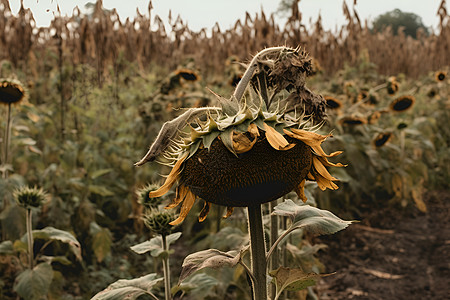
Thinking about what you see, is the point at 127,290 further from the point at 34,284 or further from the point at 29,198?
the point at 29,198

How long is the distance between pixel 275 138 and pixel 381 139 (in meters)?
3.33

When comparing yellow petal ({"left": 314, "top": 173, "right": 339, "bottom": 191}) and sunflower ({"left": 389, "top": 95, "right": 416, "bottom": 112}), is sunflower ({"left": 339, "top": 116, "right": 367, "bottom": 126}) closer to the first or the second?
sunflower ({"left": 389, "top": 95, "right": 416, "bottom": 112})

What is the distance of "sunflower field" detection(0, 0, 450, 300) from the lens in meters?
0.78

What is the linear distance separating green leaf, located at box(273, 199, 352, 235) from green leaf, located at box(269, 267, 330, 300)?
8 cm

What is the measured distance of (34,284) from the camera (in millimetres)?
1821

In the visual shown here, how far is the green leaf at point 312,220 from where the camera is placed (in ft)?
2.94

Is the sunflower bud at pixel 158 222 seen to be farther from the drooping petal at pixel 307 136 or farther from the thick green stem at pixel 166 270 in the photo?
the drooping petal at pixel 307 136

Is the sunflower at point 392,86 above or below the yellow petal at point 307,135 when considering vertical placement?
above

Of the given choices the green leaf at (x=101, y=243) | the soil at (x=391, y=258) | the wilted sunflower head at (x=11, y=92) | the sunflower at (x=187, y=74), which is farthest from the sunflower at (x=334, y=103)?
the wilted sunflower head at (x=11, y=92)

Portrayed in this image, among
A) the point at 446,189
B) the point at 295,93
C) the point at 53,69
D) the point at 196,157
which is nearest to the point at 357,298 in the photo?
the point at 295,93

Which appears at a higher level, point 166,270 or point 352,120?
point 352,120

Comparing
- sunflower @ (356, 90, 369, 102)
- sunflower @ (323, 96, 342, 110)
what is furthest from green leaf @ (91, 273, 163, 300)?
sunflower @ (356, 90, 369, 102)

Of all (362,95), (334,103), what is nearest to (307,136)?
(334,103)

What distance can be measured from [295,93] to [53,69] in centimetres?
560
